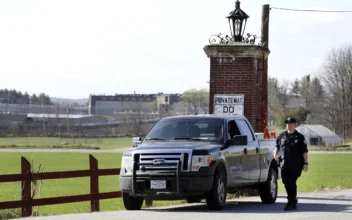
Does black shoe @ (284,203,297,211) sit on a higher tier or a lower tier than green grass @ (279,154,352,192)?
higher

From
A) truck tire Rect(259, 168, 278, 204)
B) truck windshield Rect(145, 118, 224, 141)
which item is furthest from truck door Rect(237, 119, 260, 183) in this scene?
truck windshield Rect(145, 118, 224, 141)

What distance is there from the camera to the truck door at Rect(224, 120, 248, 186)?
16.8m

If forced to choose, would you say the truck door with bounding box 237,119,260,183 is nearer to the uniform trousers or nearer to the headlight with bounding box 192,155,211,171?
the uniform trousers

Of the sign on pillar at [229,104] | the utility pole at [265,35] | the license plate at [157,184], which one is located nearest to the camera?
the license plate at [157,184]

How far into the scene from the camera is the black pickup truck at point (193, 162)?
1548 centimetres

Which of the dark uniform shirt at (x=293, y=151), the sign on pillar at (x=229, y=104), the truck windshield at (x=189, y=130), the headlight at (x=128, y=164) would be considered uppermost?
the sign on pillar at (x=229, y=104)

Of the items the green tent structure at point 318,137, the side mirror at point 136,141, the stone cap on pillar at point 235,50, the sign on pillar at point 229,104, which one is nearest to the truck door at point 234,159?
the side mirror at point 136,141

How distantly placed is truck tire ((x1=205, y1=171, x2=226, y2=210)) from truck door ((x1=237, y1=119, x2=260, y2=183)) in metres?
1.55

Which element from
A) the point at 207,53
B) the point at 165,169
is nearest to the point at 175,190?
the point at 165,169

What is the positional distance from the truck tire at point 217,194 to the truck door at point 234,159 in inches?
20.5

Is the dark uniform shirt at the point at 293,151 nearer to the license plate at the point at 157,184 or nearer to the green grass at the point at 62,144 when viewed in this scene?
the license plate at the point at 157,184

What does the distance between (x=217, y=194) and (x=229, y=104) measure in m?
6.81

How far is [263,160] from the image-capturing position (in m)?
18.7

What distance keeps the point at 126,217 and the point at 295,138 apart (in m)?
3.77
